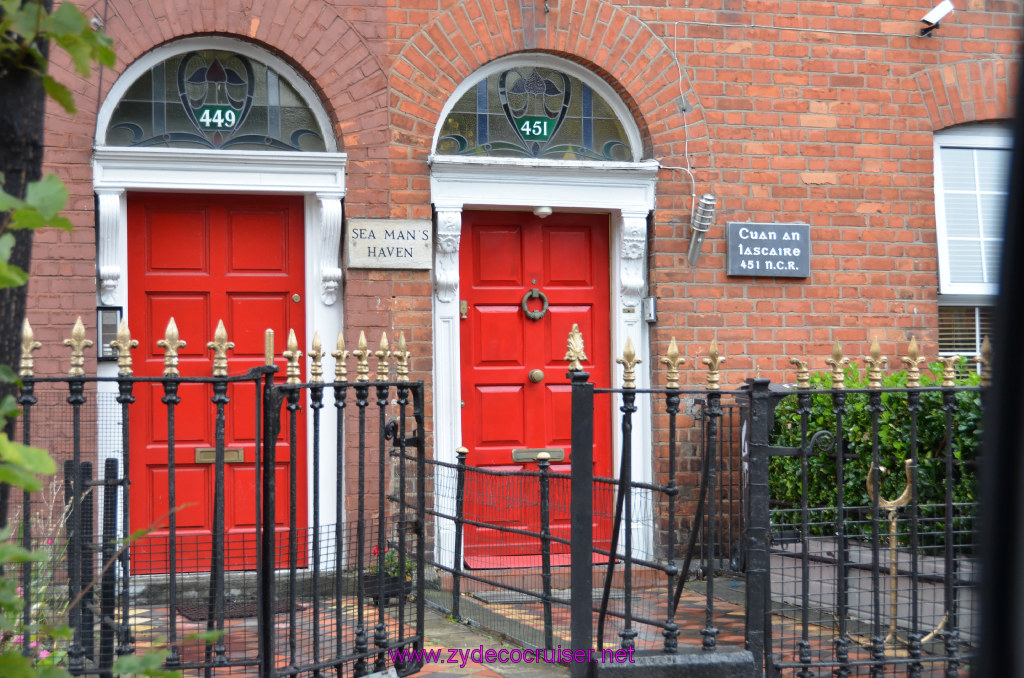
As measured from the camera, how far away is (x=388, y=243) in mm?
7051

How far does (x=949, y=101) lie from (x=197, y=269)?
18.1 feet

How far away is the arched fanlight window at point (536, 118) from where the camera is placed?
24.5 feet

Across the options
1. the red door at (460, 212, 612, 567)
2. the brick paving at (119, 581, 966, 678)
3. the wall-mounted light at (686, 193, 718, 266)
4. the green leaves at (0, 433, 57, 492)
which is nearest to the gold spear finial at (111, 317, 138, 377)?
the brick paving at (119, 581, 966, 678)

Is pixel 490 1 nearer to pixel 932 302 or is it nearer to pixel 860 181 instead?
pixel 860 181

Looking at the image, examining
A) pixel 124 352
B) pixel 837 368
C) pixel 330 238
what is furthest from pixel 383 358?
pixel 330 238

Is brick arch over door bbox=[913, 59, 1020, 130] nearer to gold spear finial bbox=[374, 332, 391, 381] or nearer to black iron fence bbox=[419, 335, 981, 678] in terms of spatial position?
black iron fence bbox=[419, 335, 981, 678]

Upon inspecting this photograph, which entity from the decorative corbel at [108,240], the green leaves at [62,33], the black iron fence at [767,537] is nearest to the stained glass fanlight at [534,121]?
the black iron fence at [767,537]

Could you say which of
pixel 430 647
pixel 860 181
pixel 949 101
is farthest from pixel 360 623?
pixel 949 101

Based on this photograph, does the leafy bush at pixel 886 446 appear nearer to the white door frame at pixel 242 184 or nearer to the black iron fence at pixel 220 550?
the black iron fence at pixel 220 550

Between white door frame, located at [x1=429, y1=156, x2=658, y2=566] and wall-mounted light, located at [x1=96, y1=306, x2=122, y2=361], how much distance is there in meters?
2.02

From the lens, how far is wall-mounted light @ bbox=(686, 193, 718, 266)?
7.44 metres

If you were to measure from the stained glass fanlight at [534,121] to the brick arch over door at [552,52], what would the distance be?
7.5 inches

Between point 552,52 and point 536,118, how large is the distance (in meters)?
0.46

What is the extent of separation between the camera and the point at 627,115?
7.72 meters
